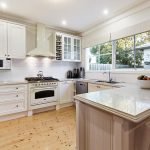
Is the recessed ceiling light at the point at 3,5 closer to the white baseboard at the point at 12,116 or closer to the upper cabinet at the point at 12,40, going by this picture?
the upper cabinet at the point at 12,40

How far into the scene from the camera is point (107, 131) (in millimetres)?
1192

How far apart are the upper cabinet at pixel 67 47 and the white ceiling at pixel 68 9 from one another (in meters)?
0.55

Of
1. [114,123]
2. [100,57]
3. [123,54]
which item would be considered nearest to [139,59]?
[123,54]

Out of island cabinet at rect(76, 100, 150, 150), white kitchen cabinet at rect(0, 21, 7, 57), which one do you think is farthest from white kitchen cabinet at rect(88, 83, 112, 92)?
white kitchen cabinet at rect(0, 21, 7, 57)

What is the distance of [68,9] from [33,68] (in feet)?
6.76

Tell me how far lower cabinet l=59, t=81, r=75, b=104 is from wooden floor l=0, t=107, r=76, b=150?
71 cm

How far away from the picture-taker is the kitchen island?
92 centimetres

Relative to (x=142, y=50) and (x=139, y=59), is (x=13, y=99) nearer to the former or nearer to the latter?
(x=139, y=59)

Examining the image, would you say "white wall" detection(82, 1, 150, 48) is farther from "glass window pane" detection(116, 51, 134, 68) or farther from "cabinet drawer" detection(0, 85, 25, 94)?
"cabinet drawer" detection(0, 85, 25, 94)

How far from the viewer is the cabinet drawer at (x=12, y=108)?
3.00 meters

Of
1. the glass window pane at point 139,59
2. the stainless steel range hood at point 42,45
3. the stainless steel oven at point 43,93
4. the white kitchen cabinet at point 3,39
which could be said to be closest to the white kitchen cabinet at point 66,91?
the stainless steel oven at point 43,93

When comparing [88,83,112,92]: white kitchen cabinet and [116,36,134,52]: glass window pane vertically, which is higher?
[116,36,134,52]: glass window pane

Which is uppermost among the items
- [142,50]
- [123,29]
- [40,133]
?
[123,29]

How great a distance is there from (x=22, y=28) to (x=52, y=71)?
5.38ft
